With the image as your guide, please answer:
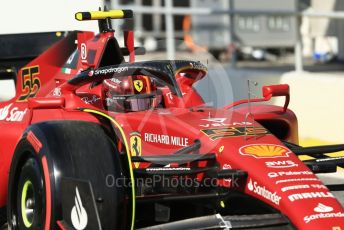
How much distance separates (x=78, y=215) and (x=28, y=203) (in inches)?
24.4

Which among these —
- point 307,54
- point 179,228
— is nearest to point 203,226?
point 179,228

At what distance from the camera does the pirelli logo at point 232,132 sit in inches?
210

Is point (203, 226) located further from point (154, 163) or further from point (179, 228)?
point (154, 163)

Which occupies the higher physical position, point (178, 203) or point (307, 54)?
point (178, 203)

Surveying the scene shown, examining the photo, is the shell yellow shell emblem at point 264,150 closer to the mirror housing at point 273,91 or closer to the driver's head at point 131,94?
the mirror housing at point 273,91

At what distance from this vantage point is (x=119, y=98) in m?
6.14

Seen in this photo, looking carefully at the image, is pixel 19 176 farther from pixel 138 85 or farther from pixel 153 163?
pixel 138 85

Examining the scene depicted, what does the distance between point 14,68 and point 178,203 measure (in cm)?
366

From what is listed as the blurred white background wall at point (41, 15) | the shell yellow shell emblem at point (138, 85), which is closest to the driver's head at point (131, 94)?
the shell yellow shell emblem at point (138, 85)

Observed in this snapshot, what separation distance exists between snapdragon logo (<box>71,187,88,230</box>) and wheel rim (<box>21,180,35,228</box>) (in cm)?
50

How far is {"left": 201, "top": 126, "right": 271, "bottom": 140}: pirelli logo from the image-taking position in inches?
210

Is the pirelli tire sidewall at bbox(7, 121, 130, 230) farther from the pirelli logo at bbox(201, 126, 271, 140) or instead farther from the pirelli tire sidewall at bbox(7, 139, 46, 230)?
the pirelli logo at bbox(201, 126, 271, 140)

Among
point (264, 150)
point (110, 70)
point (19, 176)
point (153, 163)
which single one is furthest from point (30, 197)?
point (264, 150)

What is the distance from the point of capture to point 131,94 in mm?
6207
